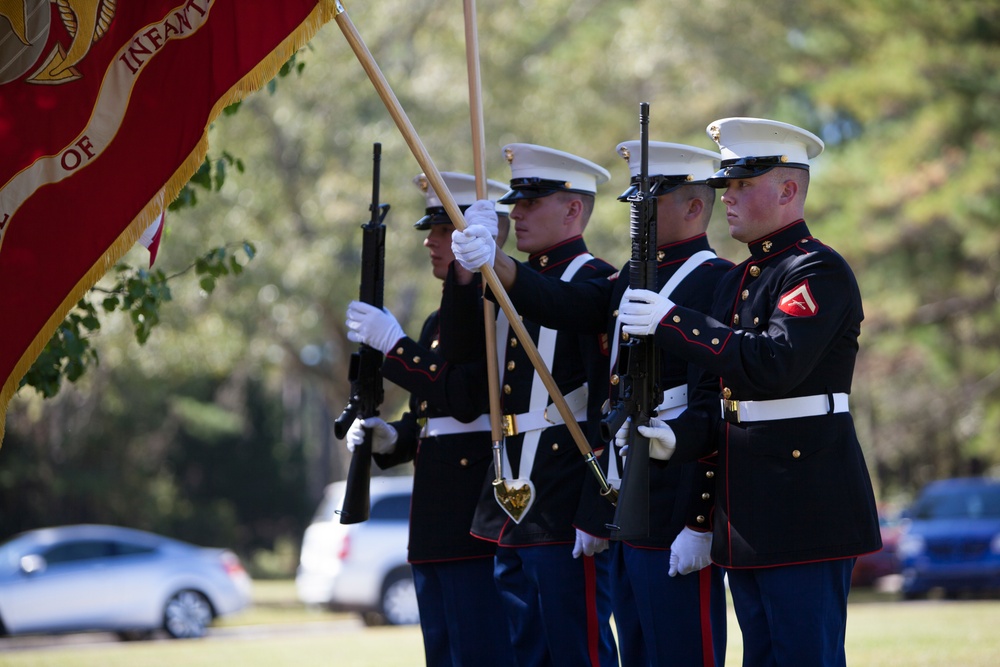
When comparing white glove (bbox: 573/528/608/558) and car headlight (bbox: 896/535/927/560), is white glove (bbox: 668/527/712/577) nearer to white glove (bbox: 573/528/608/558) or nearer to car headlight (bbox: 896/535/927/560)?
white glove (bbox: 573/528/608/558)

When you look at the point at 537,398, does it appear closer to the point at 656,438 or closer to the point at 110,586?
the point at 656,438

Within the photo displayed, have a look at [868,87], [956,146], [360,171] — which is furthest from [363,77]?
[956,146]

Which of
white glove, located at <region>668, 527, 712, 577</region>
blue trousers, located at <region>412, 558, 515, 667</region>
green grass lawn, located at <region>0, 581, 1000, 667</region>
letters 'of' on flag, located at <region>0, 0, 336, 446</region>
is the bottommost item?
green grass lawn, located at <region>0, 581, 1000, 667</region>

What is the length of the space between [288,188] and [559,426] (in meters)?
14.5

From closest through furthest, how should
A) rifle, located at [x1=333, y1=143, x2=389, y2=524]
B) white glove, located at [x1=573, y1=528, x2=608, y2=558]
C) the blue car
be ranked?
1. white glove, located at [x1=573, y1=528, x2=608, y2=558]
2. rifle, located at [x1=333, y1=143, x2=389, y2=524]
3. the blue car

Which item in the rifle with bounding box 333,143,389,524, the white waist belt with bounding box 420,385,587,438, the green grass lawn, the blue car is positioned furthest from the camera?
the blue car

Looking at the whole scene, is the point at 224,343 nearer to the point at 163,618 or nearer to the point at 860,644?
the point at 163,618

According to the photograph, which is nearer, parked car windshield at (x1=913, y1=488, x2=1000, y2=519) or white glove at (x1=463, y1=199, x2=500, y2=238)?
white glove at (x1=463, y1=199, x2=500, y2=238)

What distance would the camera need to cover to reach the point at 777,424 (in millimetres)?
4375

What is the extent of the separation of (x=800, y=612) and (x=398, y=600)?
11.5 m

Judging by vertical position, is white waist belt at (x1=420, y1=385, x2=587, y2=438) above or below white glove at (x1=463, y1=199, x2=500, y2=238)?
below

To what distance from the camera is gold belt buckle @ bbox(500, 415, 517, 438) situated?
17.8 feet

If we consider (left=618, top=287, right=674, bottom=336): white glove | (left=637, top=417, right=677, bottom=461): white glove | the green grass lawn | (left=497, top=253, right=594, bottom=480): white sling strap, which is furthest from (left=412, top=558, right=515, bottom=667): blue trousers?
the green grass lawn

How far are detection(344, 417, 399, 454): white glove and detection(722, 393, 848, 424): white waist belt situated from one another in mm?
2145
